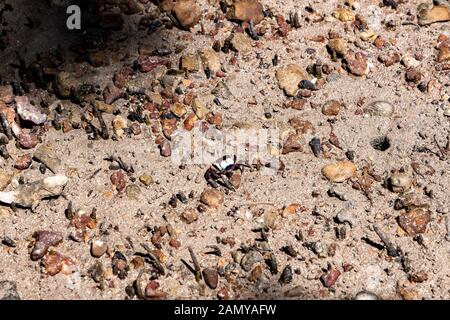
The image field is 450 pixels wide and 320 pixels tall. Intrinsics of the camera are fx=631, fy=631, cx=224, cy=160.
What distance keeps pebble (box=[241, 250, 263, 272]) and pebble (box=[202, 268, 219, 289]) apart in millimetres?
129

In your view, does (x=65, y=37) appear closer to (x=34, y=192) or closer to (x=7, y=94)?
(x=7, y=94)

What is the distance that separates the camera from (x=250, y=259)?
9.27ft

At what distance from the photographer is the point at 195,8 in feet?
11.9

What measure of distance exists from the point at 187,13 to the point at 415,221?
1708 mm

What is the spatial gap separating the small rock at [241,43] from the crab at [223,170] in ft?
2.31

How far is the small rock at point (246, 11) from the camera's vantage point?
3.61 metres

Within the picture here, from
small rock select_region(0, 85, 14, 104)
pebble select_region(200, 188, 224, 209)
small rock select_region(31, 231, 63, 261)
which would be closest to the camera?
small rock select_region(31, 231, 63, 261)

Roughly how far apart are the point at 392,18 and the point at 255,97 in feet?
3.21

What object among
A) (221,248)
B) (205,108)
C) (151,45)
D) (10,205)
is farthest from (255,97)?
(10,205)

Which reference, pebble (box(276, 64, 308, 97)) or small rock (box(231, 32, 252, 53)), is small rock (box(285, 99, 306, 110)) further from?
small rock (box(231, 32, 252, 53))

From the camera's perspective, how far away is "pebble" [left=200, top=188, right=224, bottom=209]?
9.79ft

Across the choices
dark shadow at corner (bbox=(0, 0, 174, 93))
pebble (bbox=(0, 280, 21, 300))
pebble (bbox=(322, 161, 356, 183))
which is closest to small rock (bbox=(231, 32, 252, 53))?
dark shadow at corner (bbox=(0, 0, 174, 93))

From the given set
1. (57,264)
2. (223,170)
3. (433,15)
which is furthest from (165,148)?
(433,15)

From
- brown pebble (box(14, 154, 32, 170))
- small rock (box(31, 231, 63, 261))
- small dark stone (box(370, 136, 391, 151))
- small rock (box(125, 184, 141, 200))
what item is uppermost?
small dark stone (box(370, 136, 391, 151))
